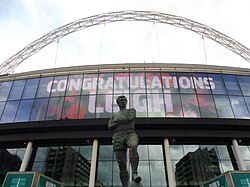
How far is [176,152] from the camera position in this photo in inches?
721

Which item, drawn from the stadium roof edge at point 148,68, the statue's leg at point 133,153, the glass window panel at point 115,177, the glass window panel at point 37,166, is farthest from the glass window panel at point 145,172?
the statue's leg at point 133,153

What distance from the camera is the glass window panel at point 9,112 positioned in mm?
20469

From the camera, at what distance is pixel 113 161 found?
17938 mm

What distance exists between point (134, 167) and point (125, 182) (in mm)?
709

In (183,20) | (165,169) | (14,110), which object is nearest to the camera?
(165,169)

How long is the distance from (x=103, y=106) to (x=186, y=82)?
29.1 ft

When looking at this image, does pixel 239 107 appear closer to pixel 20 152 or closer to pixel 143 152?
pixel 143 152

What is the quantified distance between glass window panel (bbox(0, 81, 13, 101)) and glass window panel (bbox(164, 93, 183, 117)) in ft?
→ 55.9

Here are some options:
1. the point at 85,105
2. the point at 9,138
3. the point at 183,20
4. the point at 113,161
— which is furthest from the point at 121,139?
the point at 183,20

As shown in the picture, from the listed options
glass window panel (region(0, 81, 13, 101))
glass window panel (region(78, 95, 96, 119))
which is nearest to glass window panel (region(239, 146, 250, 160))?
glass window panel (region(78, 95, 96, 119))

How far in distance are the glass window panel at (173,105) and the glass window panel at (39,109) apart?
11.9 meters

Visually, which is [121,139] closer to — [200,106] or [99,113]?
[99,113]

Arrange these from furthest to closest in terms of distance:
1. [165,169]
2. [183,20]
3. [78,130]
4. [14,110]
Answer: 1. [183,20]
2. [14,110]
3. [78,130]
4. [165,169]

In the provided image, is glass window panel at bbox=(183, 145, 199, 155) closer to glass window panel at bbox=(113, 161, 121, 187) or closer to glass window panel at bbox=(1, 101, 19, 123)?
glass window panel at bbox=(113, 161, 121, 187)
